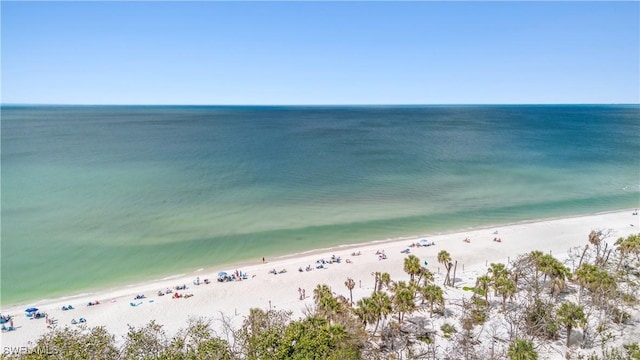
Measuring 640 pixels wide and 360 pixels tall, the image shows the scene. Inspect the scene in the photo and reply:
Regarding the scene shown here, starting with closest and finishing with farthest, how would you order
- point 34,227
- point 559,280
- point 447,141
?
1. point 559,280
2. point 34,227
3. point 447,141

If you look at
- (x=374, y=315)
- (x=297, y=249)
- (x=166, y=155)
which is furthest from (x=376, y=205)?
(x=166, y=155)

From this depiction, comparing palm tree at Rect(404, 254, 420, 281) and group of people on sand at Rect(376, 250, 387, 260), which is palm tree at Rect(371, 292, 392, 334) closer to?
palm tree at Rect(404, 254, 420, 281)

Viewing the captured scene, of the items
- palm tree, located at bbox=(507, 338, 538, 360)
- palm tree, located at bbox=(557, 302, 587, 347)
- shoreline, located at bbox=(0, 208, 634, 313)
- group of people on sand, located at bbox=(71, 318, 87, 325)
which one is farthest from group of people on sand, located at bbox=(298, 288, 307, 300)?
palm tree, located at bbox=(557, 302, 587, 347)

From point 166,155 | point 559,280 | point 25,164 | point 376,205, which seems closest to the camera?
point 559,280

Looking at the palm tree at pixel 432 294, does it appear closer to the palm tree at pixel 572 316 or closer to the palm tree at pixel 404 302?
the palm tree at pixel 404 302

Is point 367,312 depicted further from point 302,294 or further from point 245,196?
point 245,196

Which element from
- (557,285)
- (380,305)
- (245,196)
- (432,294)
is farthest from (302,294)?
(245,196)

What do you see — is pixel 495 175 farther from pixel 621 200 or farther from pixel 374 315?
pixel 374 315

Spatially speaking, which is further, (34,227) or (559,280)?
(34,227)
